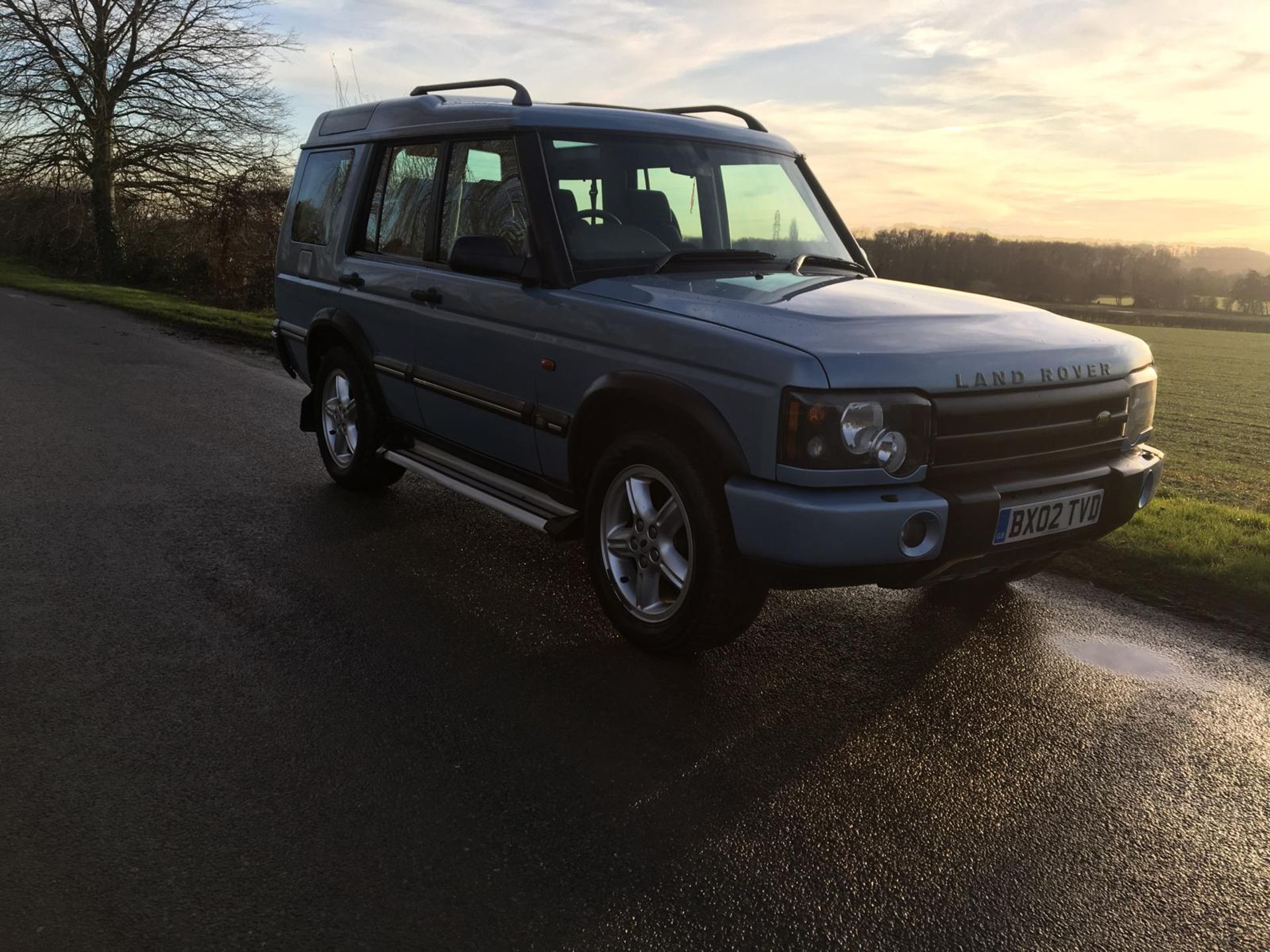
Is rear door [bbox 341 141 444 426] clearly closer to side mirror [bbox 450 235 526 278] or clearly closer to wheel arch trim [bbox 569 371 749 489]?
side mirror [bbox 450 235 526 278]

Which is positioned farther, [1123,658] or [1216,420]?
[1216,420]

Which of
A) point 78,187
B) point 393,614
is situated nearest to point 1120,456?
point 393,614

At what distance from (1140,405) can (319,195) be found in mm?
4876

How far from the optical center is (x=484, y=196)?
16.7ft

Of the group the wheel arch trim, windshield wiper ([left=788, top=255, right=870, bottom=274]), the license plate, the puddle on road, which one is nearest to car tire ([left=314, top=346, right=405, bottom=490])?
the wheel arch trim

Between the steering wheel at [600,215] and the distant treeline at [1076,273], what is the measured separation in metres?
20.4

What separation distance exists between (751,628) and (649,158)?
2245 mm

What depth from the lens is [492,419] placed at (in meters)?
5.05

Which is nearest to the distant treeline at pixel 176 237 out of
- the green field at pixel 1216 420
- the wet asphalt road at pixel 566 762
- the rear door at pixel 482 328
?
the green field at pixel 1216 420

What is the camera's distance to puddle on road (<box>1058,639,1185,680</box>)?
171 inches

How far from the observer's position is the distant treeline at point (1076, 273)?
126 feet

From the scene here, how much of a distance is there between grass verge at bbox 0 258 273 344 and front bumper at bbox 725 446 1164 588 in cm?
1257

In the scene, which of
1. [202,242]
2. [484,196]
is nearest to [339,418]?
[484,196]

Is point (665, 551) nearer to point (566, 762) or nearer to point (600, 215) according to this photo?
point (566, 762)
